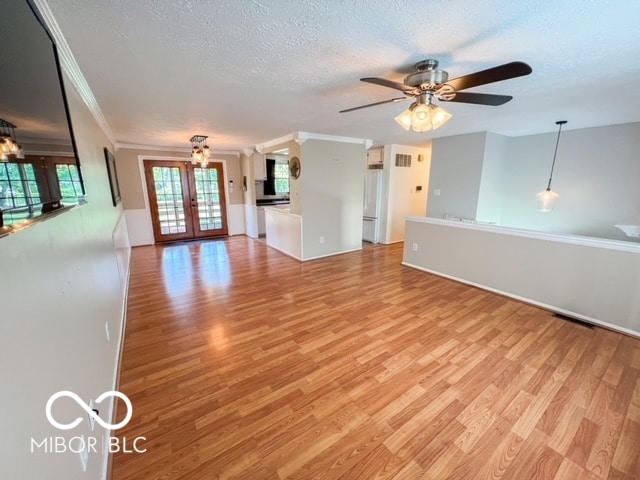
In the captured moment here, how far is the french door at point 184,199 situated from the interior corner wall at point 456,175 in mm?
5186

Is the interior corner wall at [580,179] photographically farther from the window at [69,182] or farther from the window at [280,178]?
the window at [69,182]

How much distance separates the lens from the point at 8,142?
727mm

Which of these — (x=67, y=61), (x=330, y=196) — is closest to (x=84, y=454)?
(x=67, y=61)

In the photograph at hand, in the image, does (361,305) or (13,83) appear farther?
(361,305)

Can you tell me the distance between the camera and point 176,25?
1.37 m

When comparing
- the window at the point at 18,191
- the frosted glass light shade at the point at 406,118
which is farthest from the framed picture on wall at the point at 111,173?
the frosted glass light shade at the point at 406,118

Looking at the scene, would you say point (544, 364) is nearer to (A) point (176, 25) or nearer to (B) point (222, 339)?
(B) point (222, 339)

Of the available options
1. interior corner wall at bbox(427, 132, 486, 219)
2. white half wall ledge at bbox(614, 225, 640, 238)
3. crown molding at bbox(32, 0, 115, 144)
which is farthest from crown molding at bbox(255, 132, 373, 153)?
white half wall ledge at bbox(614, 225, 640, 238)

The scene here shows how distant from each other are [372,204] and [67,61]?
5.19 metres

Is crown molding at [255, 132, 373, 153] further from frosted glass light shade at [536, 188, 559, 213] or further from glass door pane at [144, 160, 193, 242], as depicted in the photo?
frosted glass light shade at [536, 188, 559, 213]

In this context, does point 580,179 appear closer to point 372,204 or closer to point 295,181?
point 372,204

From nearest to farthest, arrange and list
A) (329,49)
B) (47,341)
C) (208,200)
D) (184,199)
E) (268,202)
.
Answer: (47,341) < (329,49) < (184,199) < (208,200) < (268,202)

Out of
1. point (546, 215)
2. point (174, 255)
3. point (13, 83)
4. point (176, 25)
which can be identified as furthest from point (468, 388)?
point (174, 255)

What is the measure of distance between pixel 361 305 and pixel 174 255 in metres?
4.14
